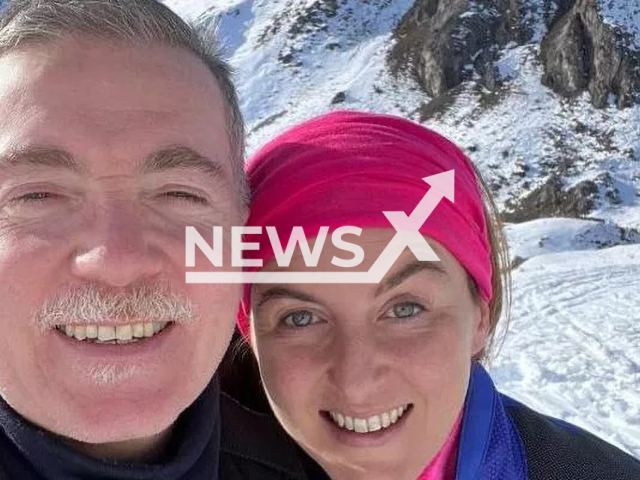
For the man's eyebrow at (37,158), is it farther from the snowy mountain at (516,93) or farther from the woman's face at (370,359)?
the snowy mountain at (516,93)

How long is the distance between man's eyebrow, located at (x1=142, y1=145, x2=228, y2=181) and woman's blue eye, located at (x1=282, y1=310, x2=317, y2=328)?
531mm

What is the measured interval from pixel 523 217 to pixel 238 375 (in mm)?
25351

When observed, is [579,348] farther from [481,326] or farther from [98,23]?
[98,23]

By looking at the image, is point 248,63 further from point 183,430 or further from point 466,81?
point 183,430

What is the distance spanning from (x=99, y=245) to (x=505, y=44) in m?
38.0

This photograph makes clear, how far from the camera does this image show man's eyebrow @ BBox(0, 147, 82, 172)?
165cm

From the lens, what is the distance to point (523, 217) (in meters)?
26.8

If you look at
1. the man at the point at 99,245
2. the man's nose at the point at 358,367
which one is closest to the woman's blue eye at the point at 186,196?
the man at the point at 99,245

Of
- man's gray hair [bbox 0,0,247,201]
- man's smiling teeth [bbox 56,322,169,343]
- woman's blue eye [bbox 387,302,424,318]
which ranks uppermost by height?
man's gray hair [bbox 0,0,247,201]

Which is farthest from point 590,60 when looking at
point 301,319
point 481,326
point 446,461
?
point 301,319

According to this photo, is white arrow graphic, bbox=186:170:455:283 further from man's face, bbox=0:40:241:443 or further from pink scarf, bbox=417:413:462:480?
pink scarf, bbox=417:413:462:480

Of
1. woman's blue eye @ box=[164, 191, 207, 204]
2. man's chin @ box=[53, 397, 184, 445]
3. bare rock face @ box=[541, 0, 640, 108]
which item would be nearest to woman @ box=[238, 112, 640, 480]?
woman's blue eye @ box=[164, 191, 207, 204]

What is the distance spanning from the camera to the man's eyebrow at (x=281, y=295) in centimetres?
211

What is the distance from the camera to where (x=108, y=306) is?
1.62 meters
